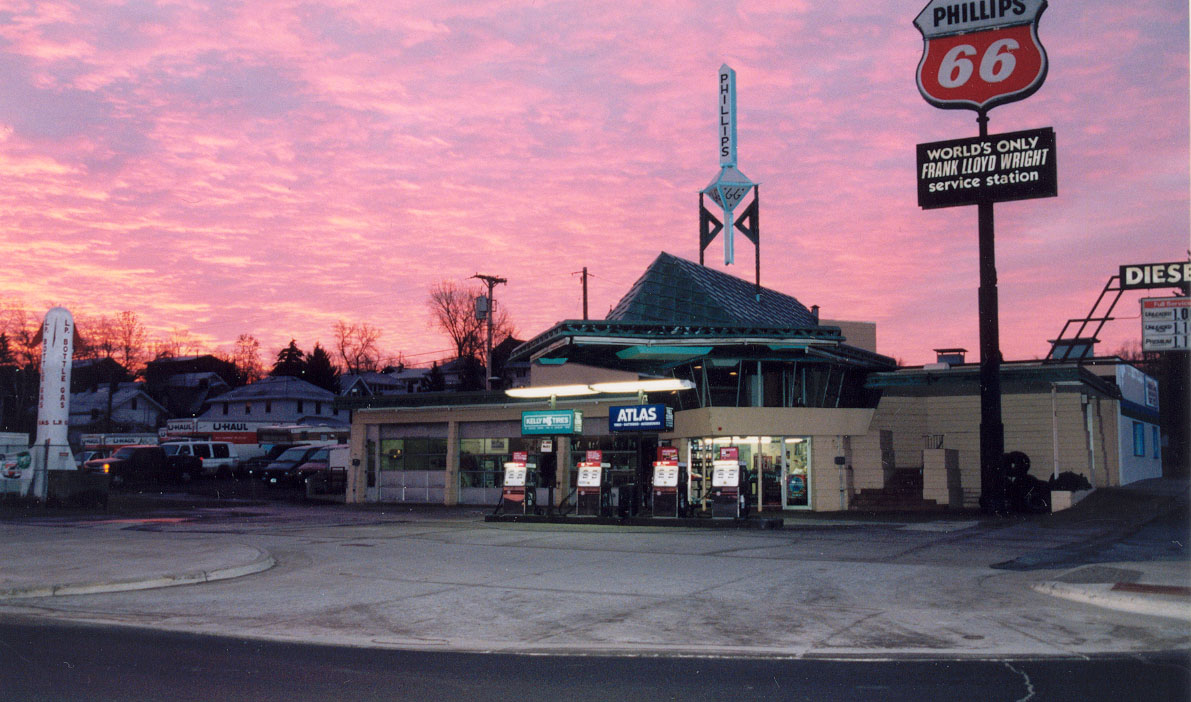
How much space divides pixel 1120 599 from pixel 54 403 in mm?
35190

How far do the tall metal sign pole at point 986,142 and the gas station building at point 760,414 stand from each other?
127 inches

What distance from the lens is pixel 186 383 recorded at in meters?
124

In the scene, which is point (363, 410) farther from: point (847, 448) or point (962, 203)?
point (962, 203)

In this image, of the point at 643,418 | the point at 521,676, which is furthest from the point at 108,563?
the point at 643,418

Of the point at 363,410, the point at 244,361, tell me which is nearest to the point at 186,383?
the point at 244,361

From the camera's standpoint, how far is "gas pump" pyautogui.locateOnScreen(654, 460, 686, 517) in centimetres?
2627

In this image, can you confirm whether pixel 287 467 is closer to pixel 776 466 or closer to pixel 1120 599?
pixel 776 466

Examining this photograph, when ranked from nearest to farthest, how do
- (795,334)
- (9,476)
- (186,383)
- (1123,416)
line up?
1. (795,334)
2. (9,476)
3. (1123,416)
4. (186,383)

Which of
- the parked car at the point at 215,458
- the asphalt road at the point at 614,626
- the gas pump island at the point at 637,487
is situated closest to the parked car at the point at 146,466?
the parked car at the point at 215,458

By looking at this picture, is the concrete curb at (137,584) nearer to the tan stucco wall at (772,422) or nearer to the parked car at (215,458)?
the tan stucco wall at (772,422)

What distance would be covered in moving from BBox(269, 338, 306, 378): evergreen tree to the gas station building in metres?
90.6

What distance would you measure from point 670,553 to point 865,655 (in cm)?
963

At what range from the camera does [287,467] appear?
2000 inches

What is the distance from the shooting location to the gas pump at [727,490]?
82.3 feet
